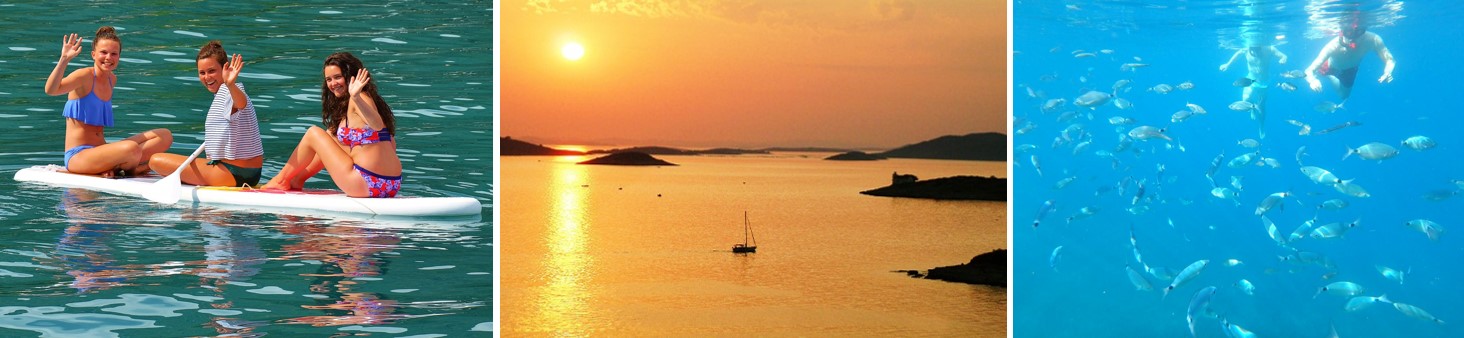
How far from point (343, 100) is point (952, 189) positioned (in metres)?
2.59

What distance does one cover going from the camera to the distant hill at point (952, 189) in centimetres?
554

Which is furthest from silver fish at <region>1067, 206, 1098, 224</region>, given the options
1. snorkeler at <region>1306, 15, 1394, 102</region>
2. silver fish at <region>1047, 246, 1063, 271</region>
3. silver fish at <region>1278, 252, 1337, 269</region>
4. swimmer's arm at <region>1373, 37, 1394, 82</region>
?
swimmer's arm at <region>1373, 37, 1394, 82</region>

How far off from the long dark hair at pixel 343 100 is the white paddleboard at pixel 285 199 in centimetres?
31

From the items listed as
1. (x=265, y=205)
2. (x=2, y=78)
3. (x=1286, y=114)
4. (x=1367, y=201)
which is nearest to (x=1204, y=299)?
(x=1286, y=114)

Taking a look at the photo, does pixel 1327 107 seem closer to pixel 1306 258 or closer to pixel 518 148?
pixel 1306 258

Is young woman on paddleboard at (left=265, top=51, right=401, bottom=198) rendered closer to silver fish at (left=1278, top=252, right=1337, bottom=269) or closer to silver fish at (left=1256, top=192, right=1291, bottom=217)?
silver fish at (left=1256, top=192, right=1291, bottom=217)

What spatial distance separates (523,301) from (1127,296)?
110 inches

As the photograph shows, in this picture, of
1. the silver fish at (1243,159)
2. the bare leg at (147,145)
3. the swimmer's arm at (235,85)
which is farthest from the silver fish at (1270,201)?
the bare leg at (147,145)

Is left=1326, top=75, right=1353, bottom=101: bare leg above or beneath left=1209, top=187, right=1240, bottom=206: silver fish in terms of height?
above

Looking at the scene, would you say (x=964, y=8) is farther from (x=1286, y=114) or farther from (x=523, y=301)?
(x=523, y=301)

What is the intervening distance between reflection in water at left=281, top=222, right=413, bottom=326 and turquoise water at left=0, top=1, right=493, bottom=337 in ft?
0.03

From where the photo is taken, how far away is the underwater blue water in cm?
575

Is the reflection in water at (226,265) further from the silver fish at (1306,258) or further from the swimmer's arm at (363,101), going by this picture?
the silver fish at (1306,258)

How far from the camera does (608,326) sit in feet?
17.3
